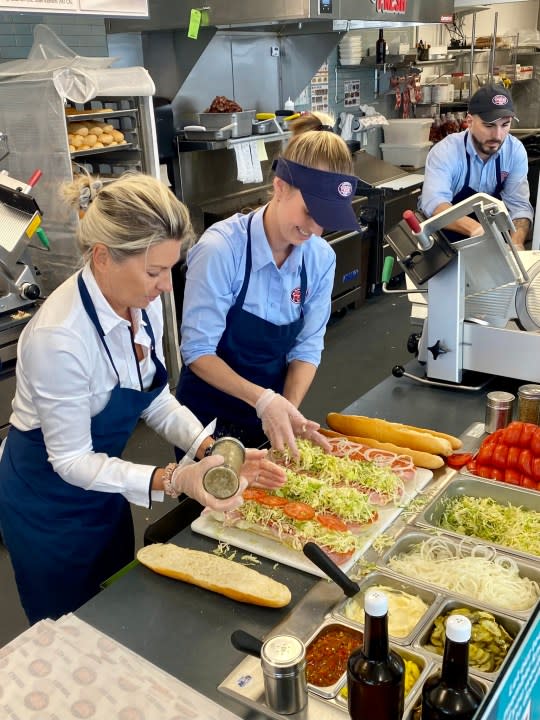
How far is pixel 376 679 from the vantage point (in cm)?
112

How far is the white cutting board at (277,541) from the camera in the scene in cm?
168

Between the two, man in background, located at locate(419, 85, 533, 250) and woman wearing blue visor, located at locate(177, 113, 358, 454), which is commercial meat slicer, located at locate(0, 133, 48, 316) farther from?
man in background, located at locate(419, 85, 533, 250)

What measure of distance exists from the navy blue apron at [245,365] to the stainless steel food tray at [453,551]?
3.05 feet

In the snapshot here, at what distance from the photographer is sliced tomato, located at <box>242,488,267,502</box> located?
189cm

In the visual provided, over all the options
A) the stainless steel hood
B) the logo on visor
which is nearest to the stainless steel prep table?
the logo on visor

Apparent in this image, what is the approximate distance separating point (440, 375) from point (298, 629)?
153 cm

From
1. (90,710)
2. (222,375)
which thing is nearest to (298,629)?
(90,710)

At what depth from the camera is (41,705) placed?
1.31 metres

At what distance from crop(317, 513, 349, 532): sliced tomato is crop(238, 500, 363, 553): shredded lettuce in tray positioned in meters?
0.01

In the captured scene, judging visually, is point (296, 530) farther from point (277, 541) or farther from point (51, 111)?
point (51, 111)

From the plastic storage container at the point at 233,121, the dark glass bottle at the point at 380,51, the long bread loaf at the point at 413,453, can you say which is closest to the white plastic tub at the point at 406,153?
the dark glass bottle at the point at 380,51

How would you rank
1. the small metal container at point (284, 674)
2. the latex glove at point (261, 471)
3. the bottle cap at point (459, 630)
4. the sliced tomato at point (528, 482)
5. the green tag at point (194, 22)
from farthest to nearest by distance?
the green tag at point (194, 22), the sliced tomato at point (528, 482), the latex glove at point (261, 471), the small metal container at point (284, 674), the bottle cap at point (459, 630)

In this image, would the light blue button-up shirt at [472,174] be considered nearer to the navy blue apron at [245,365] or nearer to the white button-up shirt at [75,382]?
the navy blue apron at [245,365]

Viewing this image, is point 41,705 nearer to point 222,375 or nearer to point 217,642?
point 217,642
